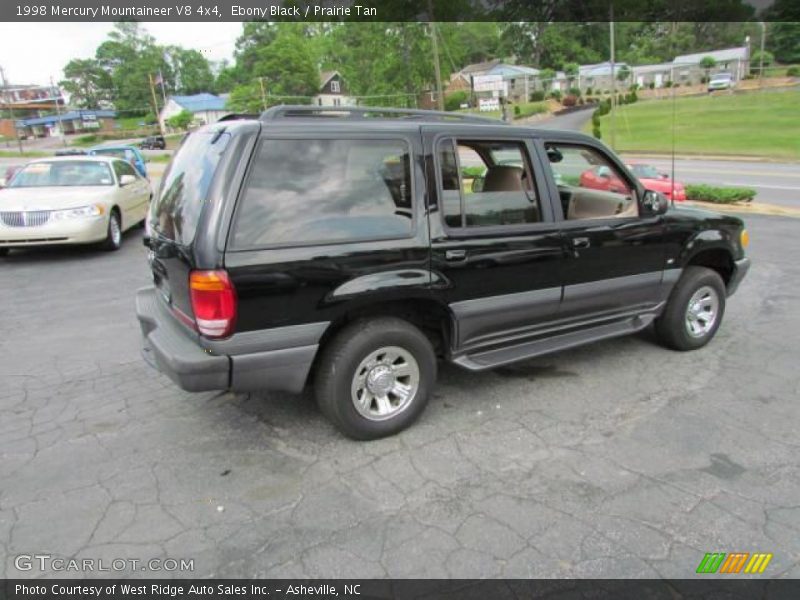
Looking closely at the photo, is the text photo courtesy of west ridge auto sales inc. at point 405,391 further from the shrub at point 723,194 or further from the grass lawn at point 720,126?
the grass lawn at point 720,126

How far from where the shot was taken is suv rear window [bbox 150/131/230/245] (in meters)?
3.04

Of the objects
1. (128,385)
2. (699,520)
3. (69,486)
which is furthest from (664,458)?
(128,385)

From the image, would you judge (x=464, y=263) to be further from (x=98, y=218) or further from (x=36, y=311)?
(x=98, y=218)

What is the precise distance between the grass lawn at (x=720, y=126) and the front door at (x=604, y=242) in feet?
81.0

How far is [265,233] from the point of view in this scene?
9.77ft

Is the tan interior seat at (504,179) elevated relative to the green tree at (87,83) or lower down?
lower down

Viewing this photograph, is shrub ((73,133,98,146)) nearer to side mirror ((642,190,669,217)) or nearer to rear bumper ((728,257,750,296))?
side mirror ((642,190,669,217))

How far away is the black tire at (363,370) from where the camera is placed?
10.6 feet

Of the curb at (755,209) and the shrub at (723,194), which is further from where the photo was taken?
the shrub at (723,194)

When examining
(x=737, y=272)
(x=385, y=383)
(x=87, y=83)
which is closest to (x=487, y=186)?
(x=385, y=383)

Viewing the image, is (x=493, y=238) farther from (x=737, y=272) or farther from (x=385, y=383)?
(x=737, y=272)

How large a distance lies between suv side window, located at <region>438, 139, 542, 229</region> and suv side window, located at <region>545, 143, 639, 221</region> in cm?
27

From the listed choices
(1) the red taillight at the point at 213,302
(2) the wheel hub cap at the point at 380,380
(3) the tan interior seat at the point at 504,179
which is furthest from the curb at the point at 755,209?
(1) the red taillight at the point at 213,302

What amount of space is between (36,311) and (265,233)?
15.0 feet
